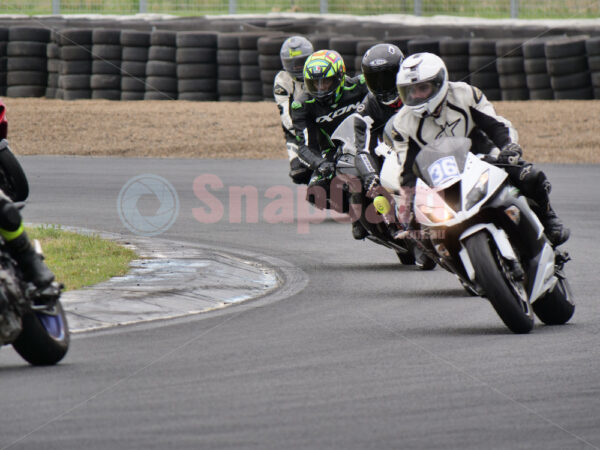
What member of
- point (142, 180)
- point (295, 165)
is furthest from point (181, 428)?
point (142, 180)

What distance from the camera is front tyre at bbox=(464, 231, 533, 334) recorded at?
6426 mm

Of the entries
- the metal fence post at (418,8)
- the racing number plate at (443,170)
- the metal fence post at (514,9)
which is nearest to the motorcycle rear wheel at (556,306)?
the racing number plate at (443,170)

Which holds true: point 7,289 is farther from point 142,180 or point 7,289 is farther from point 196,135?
point 196,135

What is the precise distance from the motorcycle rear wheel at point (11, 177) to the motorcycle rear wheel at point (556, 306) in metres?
3.07

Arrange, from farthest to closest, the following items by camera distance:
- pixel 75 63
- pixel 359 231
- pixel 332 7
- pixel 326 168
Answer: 1. pixel 332 7
2. pixel 75 63
3. pixel 326 168
4. pixel 359 231

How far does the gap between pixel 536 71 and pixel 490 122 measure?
1378 cm

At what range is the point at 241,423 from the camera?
16.2 feet

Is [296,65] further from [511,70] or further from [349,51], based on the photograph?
[511,70]

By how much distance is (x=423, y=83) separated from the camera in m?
7.65

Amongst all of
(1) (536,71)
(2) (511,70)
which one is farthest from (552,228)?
(2) (511,70)

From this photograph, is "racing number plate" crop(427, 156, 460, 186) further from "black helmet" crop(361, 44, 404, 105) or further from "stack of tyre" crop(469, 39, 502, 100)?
"stack of tyre" crop(469, 39, 502, 100)

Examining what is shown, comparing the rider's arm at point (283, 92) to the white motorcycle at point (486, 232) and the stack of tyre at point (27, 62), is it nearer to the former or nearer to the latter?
the white motorcycle at point (486, 232)

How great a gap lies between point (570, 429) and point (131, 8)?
80.9 feet

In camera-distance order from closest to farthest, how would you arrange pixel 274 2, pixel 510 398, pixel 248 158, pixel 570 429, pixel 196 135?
pixel 570 429 < pixel 510 398 < pixel 248 158 < pixel 196 135 < pixel 274 2
